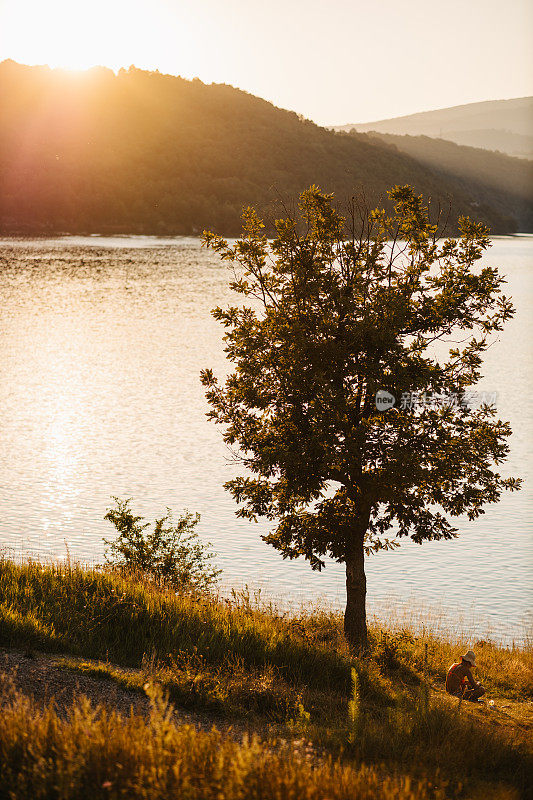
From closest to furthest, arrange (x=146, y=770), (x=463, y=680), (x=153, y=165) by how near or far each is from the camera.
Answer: (x=146, y=770) → (x=463, y=680) → (x=153, y=165)

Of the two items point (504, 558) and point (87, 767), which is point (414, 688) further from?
point (504, 558)

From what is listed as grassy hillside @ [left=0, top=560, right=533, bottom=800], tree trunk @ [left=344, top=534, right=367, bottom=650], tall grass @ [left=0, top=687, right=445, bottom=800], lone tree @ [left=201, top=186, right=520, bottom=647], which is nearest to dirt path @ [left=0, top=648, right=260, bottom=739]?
grassy hillside @ [left=0, top=560, right=533, bottom=800]

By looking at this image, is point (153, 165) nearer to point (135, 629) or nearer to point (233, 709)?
point (135, 629)

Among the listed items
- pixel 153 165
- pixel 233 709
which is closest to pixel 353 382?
pixel 233 709

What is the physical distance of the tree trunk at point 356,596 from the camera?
1346 cm

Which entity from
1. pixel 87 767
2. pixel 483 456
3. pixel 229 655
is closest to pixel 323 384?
pixel 483 456

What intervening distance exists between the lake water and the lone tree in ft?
21.7

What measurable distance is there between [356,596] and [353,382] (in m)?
3.66

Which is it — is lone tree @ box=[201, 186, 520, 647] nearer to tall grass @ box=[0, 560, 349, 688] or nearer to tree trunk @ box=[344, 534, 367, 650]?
tree trunk @ box=[344, 534, 367, 650]

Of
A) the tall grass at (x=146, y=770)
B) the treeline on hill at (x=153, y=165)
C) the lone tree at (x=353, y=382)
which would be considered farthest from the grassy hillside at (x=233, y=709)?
the treeline on hill at (x=153, y=165)

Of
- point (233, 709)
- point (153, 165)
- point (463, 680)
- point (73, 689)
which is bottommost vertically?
point (463, 680)

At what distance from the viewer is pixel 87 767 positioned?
5.36 metres

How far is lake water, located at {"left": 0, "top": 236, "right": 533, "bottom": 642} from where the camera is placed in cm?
2138

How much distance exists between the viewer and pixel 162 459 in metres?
32.8
